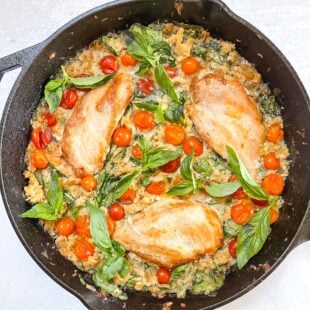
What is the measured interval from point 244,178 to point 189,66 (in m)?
0.84

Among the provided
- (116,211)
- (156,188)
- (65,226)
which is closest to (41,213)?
(65,226)

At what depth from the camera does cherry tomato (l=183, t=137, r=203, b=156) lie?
12.8 ft

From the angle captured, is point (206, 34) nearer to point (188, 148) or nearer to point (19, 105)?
point (188, 148)

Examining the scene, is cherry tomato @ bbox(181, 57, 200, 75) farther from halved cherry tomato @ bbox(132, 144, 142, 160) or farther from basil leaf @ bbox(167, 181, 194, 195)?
basil leaf @ bbox(167, 181, 194, 195)

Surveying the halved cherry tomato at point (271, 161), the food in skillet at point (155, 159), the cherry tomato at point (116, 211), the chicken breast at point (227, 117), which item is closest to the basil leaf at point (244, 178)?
the food in skillet at point (155, 159)

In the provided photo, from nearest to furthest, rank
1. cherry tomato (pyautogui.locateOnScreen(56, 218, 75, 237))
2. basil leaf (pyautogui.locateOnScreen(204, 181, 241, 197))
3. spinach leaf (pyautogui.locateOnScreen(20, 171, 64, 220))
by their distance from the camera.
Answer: basil leaf (pyautogui.locateOnScreen(204, 181, 241, 197)), spinach leaf (pyautogui.locateOnScreen(20, 171, 64, 220)), cherry tomato (pyautogui.locateOnScreen(56, 218, 75, 237))

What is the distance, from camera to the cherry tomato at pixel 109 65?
3.93 meters

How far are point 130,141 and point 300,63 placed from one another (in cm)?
130

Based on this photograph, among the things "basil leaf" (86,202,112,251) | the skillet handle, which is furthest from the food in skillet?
the skillet handle

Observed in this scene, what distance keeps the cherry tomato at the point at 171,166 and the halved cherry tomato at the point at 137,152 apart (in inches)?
6.4

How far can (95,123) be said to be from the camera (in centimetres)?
384

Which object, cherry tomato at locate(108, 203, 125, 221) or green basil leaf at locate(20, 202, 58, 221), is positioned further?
cherry tomato at locate(108, 203, 125, 221)

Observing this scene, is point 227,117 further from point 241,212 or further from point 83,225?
point 83,225

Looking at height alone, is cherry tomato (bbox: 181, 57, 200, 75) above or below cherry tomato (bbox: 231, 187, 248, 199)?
above
